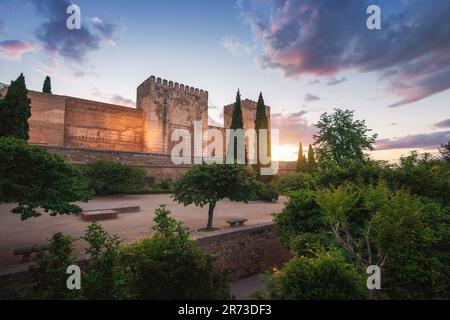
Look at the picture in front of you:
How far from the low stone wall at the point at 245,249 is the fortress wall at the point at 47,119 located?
79.7 feet

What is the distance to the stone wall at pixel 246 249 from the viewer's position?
970cm

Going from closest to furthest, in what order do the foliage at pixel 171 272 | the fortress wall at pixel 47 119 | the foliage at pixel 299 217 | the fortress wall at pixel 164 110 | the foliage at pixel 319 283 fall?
the foliage at pixel 319 283, the foliage at pixel 171 272, the foliage at pixel 299 217, the fortress wall at pixel 47 119, the fortress wall at pixel 164 110

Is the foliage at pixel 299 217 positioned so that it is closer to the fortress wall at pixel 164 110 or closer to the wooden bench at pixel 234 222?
the wooden bench at pixel 234 222

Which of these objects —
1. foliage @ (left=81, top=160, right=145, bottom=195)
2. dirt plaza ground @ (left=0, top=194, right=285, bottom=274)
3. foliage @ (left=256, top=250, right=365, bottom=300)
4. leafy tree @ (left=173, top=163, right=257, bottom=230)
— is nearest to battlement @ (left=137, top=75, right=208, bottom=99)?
foliage @ (left=81, top=160, right=145, bottom=195)

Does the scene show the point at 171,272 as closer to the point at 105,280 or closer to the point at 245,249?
the point at 105,280

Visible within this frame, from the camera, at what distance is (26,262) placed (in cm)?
652

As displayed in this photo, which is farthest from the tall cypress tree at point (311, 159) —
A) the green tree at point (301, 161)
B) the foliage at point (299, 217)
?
the foliage at point (299, 217)

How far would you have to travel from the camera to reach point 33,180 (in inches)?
242

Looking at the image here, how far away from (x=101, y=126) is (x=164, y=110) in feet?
26.0

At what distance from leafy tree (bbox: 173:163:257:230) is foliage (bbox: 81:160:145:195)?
12.1 metres

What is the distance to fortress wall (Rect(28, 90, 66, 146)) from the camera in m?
25.4

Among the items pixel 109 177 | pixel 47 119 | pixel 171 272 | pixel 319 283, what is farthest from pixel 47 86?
pixel 319 283
